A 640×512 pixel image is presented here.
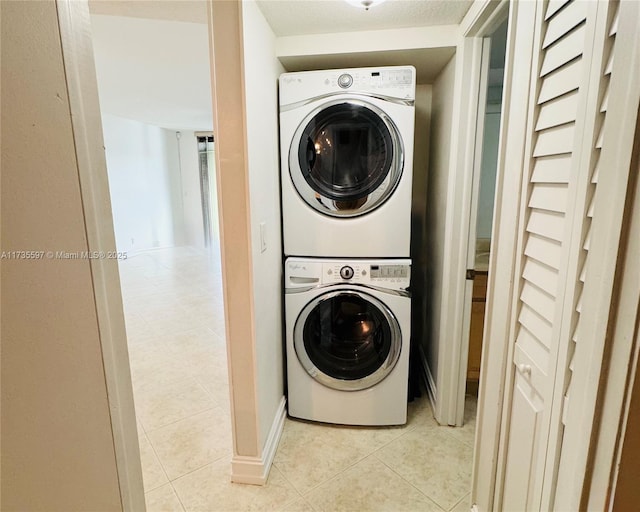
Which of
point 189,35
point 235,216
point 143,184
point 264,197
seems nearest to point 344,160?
point 264,197

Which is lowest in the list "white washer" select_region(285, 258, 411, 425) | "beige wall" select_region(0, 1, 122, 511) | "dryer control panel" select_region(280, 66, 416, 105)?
"white washer" select_region(285, 258, 411, 425)

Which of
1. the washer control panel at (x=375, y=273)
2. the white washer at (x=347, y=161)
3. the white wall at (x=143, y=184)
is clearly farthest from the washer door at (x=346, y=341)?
the white wall at (x=143, y=184)

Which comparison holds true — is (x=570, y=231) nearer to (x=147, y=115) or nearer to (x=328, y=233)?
(x=328, y=233)

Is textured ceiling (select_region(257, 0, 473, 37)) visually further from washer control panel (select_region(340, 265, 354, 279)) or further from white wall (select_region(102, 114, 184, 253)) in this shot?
white wall (select_region(102, 114, 184, 253))

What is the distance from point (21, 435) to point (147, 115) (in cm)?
617

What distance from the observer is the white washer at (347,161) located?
5.68 ft

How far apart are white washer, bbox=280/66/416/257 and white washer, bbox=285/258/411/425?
0.12 m

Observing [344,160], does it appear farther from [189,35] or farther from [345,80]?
[189,35]

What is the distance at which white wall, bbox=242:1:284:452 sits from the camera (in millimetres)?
1399

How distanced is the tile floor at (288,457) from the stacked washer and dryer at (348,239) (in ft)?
0.52

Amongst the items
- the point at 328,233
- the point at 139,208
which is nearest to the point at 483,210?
the point at 328,233

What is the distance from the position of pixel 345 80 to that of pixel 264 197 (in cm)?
71

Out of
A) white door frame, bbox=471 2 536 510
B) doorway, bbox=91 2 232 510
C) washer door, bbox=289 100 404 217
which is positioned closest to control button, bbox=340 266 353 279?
washer door, bbox=289 100 404 217

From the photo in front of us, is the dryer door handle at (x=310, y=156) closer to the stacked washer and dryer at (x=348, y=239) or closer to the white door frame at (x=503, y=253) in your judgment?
the stacked washer and dryer at (x=348, y=239)
